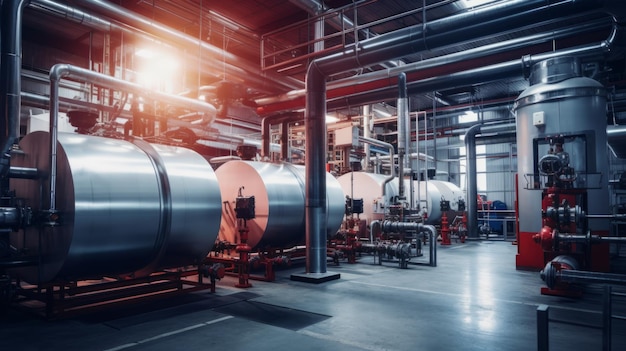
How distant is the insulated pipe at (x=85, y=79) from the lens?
17.4 feet

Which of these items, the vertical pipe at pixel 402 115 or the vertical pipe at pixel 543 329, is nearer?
the vertical pipe at pixel 543 329

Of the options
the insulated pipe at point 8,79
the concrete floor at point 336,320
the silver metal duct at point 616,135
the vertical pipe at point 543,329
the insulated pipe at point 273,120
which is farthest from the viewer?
the silver metal duct at point 616,135

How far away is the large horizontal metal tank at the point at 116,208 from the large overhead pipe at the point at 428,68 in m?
4.79

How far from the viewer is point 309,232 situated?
26.7 ft

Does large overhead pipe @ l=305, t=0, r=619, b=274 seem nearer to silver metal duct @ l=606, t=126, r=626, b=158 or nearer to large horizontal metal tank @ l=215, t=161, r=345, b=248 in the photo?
large horizontal metal tank @ l=215, t=161, r=345, b=248

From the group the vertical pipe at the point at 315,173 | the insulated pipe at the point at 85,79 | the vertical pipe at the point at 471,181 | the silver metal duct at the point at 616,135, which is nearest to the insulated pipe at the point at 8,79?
the insulated pipe at the point at 85,79

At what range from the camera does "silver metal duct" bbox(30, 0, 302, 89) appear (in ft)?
23.7

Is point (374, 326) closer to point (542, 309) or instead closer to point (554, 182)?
point (542, 309)

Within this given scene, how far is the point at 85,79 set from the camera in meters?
6.58

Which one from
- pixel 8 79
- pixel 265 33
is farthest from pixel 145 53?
pixel 8 79

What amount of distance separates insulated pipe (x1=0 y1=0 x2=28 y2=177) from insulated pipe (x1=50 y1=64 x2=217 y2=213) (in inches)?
16.6

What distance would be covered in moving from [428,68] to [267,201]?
16.0ft

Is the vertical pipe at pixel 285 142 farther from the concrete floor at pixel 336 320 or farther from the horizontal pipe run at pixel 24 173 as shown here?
the horizontal pipe run at pixel 24 173

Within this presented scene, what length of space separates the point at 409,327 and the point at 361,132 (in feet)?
41.7
